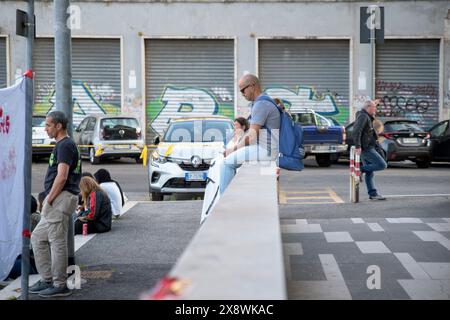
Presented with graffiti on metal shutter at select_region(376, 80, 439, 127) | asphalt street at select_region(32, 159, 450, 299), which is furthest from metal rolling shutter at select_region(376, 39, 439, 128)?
asphalt street at select_region(32, 159, 450, 299)

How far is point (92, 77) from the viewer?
99.8 ft

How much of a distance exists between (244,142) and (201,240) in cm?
415

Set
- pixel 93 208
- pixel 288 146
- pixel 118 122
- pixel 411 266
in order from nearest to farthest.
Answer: pixel 411 266
pixel 288 146
pixel 93 208
pixel 118 122

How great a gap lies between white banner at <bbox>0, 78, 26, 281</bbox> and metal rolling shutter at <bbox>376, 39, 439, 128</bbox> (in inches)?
961

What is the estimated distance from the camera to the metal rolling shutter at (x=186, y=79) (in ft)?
99.4

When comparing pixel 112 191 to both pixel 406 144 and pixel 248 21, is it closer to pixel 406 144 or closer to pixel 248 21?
pixel 406 144

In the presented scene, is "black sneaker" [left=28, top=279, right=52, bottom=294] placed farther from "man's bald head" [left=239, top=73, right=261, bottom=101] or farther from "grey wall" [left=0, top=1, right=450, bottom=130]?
"grey wall" [left=0, top=1, right=450, bottom=130]

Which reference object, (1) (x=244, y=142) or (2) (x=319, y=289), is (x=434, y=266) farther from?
(1) (x=244, y=142)

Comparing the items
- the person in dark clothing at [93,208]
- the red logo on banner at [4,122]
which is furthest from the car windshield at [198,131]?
the red logo on banner at [4,122]

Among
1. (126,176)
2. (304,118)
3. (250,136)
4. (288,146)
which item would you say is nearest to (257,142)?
(250,136)

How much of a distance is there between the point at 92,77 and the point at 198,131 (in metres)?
16.6

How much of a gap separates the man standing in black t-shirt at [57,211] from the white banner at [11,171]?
0.24 meters

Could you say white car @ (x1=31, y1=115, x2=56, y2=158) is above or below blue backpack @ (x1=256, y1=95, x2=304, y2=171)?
below

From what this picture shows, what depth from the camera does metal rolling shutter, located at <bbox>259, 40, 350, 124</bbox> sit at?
99.3 feet
